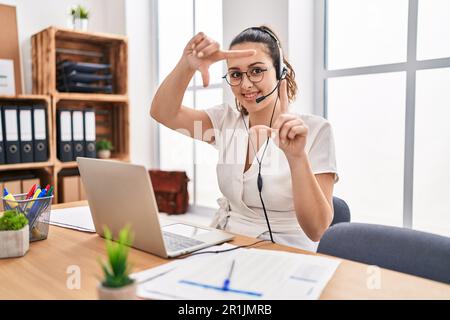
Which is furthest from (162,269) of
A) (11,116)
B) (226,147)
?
(11,116)

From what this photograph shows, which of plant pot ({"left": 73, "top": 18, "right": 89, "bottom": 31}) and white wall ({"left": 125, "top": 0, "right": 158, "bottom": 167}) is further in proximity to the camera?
white wall ({"left": 125, "top": 0, "right": 158, "bottom": 167})

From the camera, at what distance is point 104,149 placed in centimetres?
291

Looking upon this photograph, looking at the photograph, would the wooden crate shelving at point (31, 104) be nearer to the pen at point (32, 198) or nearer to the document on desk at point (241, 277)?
the pen at point (32, 198)

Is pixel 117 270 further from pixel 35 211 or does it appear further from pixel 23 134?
pixel 23 134

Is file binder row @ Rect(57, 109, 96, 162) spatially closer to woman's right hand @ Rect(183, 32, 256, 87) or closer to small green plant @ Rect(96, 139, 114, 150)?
small green plant @ Rect(96, 139, 114, 150)

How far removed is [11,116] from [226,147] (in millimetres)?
1549

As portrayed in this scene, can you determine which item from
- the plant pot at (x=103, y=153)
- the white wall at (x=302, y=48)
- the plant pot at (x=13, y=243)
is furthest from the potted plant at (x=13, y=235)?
the plant pot at (x=103, y=153)

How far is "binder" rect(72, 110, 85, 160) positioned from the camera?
264cm

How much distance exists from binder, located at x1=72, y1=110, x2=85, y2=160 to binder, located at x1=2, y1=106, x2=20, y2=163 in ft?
1.14

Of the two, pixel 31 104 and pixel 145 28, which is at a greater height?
pixel 145 28

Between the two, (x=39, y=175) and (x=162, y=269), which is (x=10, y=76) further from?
(x=162, y=269)

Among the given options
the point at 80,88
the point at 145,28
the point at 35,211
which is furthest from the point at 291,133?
the point at 145,28

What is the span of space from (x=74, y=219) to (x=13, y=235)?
0.37 metres

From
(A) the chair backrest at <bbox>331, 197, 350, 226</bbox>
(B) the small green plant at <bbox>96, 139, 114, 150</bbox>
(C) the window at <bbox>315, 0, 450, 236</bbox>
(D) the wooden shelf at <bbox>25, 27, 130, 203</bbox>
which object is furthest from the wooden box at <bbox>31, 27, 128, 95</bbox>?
(A) the chair backrest at <bbox>331, 197, 350, 226</bbox>
